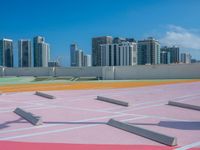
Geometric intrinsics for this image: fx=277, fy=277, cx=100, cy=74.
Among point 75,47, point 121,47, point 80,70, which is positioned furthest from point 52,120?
point 75,47

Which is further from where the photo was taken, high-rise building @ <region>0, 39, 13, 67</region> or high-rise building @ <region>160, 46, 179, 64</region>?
high-rise building @ <region>160, 46, 179, 64</region>

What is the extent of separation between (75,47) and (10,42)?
16.5m

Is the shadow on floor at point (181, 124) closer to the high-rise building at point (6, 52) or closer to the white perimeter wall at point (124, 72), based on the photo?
the white perimeter wall at point (124, 72)

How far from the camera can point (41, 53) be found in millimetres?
64875

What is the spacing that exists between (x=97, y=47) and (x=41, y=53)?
1322 cm

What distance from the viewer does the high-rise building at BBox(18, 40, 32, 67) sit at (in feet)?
210

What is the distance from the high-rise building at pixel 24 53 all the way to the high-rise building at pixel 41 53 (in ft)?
4.58

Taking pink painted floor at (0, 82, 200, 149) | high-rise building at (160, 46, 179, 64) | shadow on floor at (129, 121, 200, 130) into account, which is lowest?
pink painted floor at (0, 82, 200, 149)

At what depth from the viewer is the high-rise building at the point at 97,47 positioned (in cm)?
5922

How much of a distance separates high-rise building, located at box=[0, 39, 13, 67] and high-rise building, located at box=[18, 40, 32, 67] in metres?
2.52

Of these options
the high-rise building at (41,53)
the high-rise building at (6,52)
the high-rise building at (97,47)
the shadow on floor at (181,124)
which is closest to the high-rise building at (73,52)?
the high-rise building at (97,47)

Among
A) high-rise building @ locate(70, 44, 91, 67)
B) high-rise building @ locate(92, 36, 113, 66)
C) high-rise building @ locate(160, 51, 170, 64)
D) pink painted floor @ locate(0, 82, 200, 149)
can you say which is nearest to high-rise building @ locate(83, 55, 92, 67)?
high-rise building @ locate(70, 44, 91, 67)

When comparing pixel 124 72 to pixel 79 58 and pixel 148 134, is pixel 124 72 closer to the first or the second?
pixel 148 134

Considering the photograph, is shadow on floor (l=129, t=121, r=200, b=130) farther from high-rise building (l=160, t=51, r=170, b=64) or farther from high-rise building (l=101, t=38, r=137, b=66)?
high-rise building (l=160, t=51, r=170, b=64)
